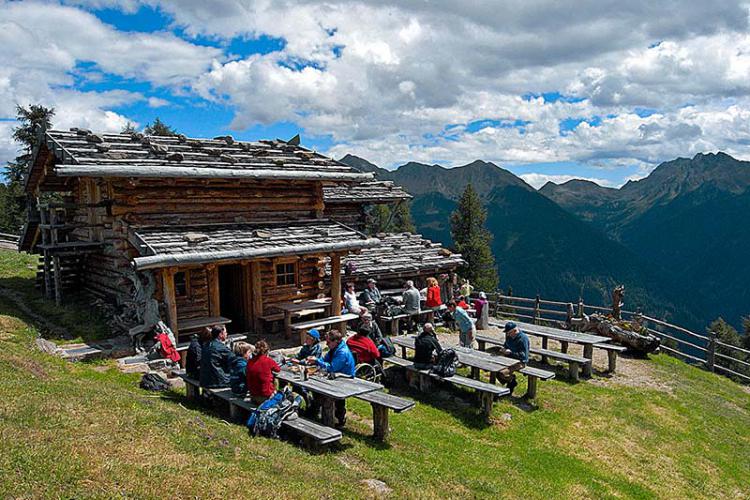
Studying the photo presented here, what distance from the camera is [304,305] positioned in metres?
16.4

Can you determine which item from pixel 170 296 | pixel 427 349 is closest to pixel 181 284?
pixel 170 296

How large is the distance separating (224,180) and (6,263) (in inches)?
602

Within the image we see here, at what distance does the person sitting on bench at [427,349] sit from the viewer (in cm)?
1125

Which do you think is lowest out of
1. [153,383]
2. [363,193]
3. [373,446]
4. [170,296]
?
[373,446]

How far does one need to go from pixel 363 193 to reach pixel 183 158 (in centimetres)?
1212

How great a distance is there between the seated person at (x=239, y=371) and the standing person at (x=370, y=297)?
950cm

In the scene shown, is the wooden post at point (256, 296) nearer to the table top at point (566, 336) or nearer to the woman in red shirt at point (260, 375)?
the table top at point (566, 336)

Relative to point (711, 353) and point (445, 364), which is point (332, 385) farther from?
point (711, 353)

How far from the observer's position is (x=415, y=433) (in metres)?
9.34

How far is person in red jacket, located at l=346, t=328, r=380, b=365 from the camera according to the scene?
10.6 meters

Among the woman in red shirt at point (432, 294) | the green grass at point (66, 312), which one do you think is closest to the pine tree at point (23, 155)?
the green grass at point (66, 312)

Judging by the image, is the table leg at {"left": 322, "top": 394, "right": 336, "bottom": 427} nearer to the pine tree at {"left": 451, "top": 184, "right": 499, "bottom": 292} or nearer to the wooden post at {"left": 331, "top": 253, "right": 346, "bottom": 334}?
the wooden post at {"left": 331, "top": 253, "right": 346, "bottom": 334}

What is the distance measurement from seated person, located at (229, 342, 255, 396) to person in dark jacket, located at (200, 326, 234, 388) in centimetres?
25

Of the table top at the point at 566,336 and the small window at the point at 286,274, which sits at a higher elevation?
the small window at the point at 286,274
